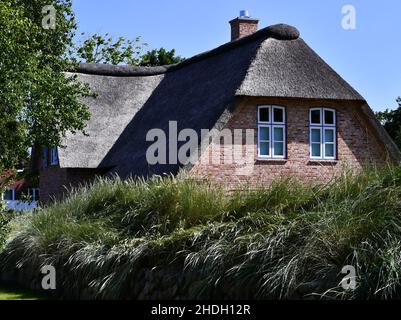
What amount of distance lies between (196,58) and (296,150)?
6.86 m

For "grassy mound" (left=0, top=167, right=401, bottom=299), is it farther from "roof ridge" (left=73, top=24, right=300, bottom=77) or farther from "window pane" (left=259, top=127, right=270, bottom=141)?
"roof ridge" (left=73, top=24, right=300, bottom=77)

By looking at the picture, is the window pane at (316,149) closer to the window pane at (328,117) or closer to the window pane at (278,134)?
the window pane at (328,117)

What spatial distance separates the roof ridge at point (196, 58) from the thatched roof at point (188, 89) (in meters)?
0.03

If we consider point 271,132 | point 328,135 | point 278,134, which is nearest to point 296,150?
point 278,134

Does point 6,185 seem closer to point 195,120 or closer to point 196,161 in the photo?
point 196,161

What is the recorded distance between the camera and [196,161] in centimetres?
2091

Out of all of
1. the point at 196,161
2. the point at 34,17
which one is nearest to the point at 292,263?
the point at 196,161

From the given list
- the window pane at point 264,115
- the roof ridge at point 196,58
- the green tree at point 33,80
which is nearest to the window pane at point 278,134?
the window pane at point 264,115

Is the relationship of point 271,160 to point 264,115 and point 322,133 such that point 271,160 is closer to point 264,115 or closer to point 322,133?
point 264,115

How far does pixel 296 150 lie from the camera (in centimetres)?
2312

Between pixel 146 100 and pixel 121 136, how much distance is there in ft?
8.25

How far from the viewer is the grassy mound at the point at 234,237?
8625 mm

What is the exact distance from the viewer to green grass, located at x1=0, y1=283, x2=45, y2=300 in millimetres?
13484
